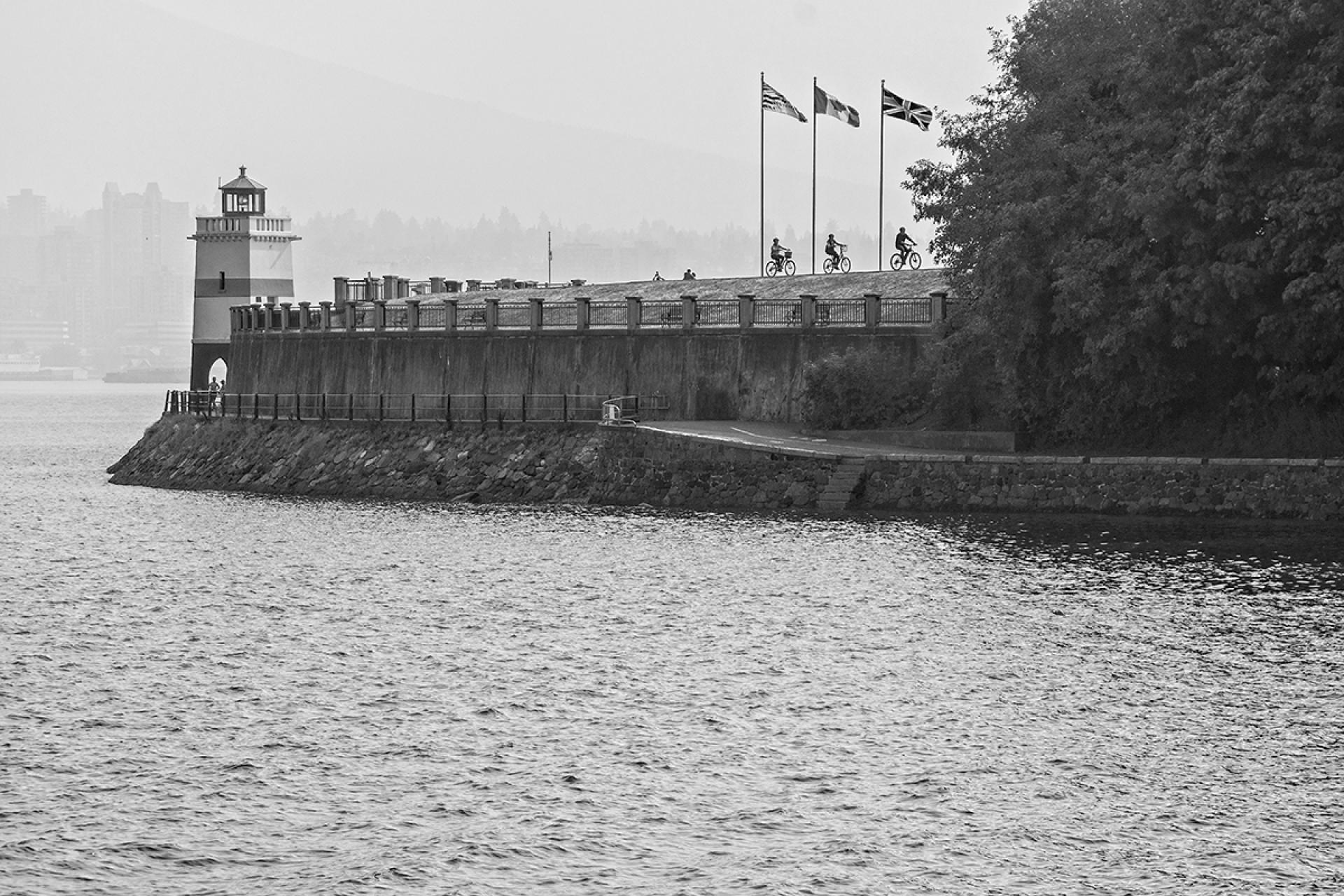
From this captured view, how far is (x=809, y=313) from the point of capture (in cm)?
6062

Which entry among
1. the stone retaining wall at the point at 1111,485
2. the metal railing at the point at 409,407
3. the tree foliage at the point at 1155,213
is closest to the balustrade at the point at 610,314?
the metal railing at the point at 409,407

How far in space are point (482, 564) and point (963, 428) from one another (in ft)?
51.5

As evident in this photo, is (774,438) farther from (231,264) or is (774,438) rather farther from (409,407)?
(231,264)

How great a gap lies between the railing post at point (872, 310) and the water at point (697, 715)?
12.9m

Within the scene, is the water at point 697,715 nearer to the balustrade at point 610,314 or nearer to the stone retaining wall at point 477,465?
the stone retaining wall at point 477,465

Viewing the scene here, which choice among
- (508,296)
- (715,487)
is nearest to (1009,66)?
(715,487)

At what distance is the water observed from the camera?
2159 centimetres

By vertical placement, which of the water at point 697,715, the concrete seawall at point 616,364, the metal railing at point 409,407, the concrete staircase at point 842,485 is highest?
the concrete seawall at point 616,364

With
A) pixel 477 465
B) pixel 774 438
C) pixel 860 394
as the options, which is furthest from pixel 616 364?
pixel 860 394

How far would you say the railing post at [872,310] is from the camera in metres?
59.4

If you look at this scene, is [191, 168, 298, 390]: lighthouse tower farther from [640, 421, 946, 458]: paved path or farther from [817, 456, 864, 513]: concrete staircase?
[817, 456, 864, 513]: concrete staircase

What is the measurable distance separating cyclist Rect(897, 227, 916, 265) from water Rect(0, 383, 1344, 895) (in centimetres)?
2215

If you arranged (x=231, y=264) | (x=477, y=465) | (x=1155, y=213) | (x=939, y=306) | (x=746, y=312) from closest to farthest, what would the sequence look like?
(x=1155, y=213)
(x=939, y=306)
(x=477, y=465)
(x=746, y=312)
(x=231, y=264)

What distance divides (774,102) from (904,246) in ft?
28.5
